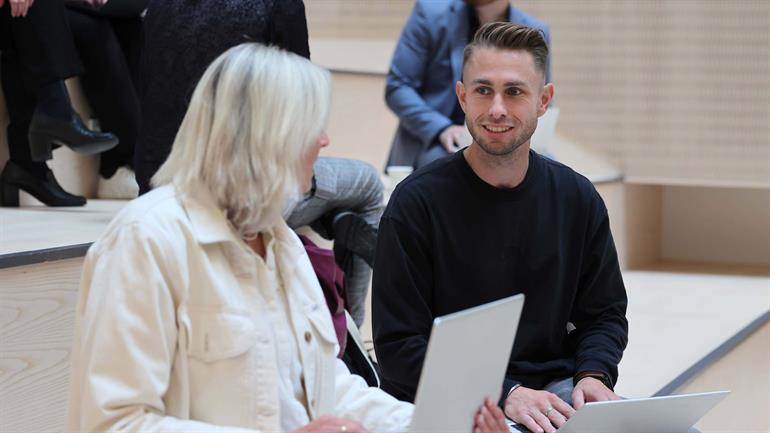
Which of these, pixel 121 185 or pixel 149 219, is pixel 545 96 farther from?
pixel 121 185

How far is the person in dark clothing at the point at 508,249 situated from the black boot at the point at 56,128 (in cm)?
115

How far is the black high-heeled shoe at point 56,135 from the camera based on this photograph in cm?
253

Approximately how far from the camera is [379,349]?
1633 mm

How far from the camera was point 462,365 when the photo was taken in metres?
1.07

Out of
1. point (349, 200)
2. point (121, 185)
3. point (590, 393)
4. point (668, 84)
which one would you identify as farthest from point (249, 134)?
point (668, 84)

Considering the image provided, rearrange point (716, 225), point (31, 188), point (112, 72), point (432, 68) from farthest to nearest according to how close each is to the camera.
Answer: point (716, 225)
point (432, 68)
point (112, 72)
point (31, 188)

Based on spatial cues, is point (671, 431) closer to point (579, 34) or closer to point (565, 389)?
point (565, 389)

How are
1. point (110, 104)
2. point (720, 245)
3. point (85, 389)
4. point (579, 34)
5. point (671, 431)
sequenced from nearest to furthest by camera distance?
point (85, 389)
point (671, 431)
point (110, 104)
point (579, 34)
point (720, 245)

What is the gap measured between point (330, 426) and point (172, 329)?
187 mm

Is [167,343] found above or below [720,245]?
above

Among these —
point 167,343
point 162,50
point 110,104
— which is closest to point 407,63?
point 110,104

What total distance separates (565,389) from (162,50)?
3.10 feet

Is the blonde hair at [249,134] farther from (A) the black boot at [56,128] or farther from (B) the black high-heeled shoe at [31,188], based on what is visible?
(B) the black high-heeled shoe at [31,188]

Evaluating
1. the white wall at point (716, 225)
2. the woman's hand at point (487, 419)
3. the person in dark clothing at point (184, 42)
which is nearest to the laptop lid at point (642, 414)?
the woman's hand at point (487, 419)
